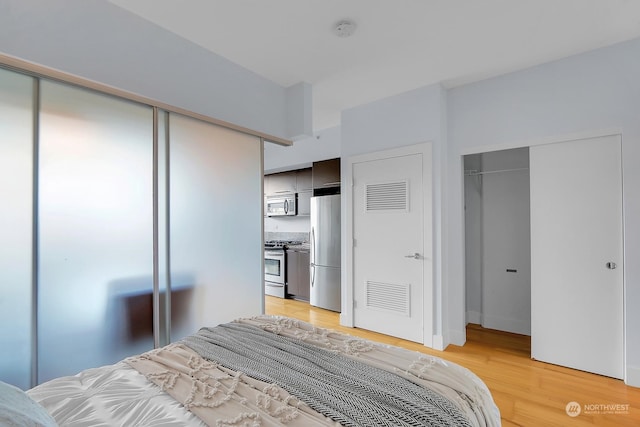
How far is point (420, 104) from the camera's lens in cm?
325

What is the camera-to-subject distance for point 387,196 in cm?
345

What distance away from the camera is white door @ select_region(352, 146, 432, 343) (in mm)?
3221

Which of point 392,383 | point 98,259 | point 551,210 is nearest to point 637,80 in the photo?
point 551,210

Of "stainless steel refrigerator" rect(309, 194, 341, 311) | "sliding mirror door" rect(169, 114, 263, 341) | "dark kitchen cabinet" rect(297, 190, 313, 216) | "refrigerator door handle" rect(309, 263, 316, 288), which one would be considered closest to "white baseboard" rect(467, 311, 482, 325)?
"stainless steel refrigerator" rect(309, 194, 341, 311)

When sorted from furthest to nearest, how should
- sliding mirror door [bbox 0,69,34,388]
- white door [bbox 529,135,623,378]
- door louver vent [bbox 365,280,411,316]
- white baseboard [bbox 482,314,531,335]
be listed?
white baseboard [bbox 482,314,531,335] < door louver vent [bbox 365,280,411,316] < white door [bbox 529,135,623,378] < sliding mirror door [bbox 0,69,34,388]

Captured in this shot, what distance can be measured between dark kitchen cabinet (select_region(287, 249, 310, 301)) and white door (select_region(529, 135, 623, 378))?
3031 millimetres

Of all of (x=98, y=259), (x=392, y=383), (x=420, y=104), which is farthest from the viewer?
(x=420, y=104)

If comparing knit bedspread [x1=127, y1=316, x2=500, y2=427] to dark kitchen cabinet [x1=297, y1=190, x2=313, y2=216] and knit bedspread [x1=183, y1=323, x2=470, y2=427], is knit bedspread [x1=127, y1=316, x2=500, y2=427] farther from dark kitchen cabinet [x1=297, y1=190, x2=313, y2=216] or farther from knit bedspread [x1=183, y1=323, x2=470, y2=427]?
dark kitchen cabinet [x1=297, y1=190, x2=313, y2=216]

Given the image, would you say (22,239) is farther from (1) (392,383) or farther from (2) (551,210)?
(2) (551,210)

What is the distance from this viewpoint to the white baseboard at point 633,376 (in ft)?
7.61

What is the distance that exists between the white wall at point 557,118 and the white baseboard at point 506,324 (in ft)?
2.50

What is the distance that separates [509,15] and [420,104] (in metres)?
1.16

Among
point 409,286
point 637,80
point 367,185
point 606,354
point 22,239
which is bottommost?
point 606,354

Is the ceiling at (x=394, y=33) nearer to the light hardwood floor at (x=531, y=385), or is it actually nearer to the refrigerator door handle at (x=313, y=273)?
the refrigerator door handle at (x=313, y=273)
